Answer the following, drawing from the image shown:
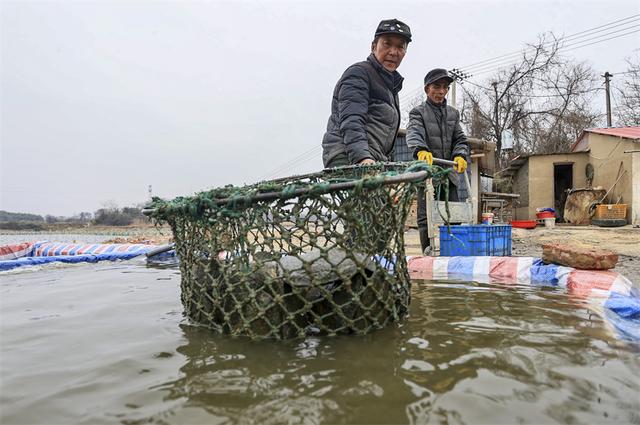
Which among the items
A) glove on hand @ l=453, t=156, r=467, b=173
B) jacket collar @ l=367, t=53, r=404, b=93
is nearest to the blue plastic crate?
glove on hand @ l=453, t=156, r=467, b=173

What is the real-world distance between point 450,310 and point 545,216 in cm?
1332

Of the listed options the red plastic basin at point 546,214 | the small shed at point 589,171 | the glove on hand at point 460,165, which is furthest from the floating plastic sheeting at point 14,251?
the small shed at point 589,171

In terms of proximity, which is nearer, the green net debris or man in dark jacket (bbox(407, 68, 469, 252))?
the green net debris

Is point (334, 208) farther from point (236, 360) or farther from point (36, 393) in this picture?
point (36, 393)

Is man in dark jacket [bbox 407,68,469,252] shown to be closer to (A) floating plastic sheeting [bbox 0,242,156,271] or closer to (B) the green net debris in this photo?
(B) the green net debris

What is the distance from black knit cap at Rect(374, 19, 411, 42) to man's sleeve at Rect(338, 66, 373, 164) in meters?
0.38

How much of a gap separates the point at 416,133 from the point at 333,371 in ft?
13.2

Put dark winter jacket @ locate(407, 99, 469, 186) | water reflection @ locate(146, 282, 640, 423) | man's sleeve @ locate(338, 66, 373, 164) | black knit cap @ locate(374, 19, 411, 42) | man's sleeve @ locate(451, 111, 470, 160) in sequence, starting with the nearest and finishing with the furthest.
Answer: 1. water reflection @ locate(146, 282, 640, 423)
2. man's sleeve @ locate(338, 66, 373, 164)
3. black knit cap @ locate(374, 19, 411, 42)
4. dark winter jacket @ locate(407, 99, 469, 186)
5. man's sleeve @ locate(451, 111, 470, 160)

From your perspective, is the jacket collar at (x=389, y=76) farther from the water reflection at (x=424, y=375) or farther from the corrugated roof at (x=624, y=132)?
the corrugated roof at (x=624, y=132)

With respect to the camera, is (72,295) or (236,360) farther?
(72,295)

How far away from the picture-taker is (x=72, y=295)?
323cm

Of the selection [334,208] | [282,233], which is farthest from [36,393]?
[334,208]

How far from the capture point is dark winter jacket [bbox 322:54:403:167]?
3.19 metres

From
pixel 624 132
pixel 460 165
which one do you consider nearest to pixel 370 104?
pixel 460 165
